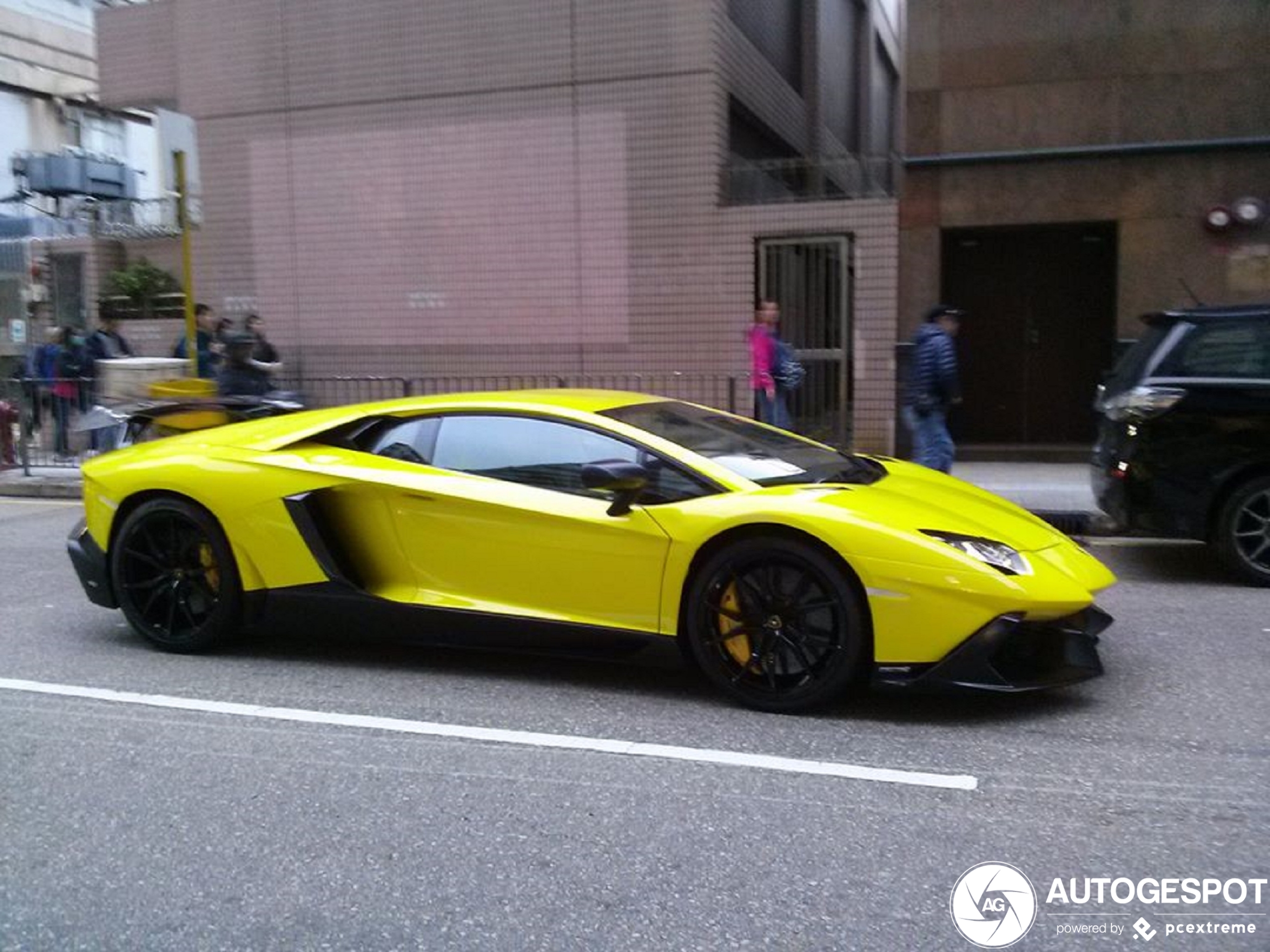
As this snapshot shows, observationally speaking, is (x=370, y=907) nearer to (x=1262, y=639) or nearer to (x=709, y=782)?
(x=709, y=782)

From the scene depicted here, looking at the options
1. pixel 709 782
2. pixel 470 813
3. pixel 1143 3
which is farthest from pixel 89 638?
pixel 1143 3

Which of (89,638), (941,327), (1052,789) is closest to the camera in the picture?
(1052,789)

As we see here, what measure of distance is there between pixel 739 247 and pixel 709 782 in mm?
9469

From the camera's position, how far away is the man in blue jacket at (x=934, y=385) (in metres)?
9.34

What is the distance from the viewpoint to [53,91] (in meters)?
28.8

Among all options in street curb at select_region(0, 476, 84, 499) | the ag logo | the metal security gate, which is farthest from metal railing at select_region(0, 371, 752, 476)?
the ag logo

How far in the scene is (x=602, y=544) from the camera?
5020 millimetres

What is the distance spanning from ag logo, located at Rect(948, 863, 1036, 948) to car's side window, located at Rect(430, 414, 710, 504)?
1.99 meters

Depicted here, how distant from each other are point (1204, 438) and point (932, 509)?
3.00 meters

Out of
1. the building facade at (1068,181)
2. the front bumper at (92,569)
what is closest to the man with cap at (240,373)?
the front bumper at (92,569)

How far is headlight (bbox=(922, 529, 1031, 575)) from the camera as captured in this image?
463 centimetres

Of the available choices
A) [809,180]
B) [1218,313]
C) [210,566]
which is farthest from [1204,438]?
[809,180]

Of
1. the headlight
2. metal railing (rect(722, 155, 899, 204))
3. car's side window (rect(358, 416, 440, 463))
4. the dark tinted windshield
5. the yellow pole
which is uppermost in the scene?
metal railing (rect(722, 155, 899, 204))

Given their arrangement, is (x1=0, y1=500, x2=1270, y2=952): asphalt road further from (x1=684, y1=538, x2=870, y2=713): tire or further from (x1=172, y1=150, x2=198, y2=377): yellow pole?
(x1=172, y1=150, x2=198, y2=377): yellow pole
